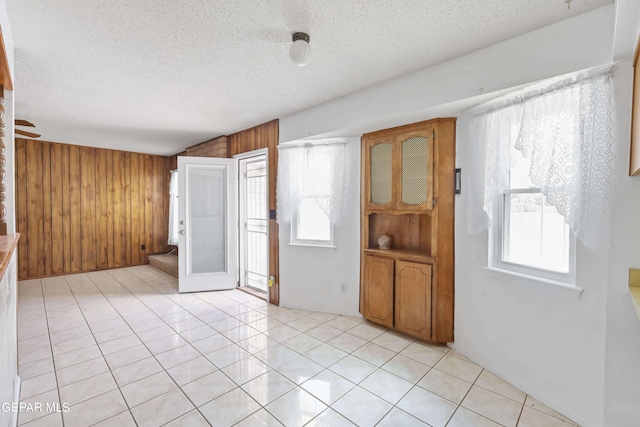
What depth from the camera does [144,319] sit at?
332 centimetres

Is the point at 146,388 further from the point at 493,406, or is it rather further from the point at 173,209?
the point at 173,209

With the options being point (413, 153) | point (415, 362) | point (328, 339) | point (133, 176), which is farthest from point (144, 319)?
point (133, 176)

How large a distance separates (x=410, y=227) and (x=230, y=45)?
2.33 metres

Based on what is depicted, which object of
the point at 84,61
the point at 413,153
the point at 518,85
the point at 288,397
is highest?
the point at 84,61

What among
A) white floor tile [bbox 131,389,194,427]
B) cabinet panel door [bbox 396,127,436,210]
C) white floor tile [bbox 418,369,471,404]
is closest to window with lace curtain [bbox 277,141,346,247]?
cabinet panel door [bbox 396,127,436,210]

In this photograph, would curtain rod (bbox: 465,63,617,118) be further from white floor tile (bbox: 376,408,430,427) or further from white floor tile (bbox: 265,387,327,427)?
white floor tile (bbox: 265,387,327,427)

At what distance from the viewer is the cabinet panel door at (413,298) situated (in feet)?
8.83

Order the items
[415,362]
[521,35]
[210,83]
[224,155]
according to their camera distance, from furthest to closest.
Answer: [224,155], [210,83], [415,362], [521,35]

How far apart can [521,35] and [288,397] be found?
2.91 m

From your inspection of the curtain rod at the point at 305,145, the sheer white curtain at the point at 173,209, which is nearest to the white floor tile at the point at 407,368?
the curtain rod at the point at 305,145

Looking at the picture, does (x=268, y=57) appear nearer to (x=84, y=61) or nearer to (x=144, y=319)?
(x=84, y=61)

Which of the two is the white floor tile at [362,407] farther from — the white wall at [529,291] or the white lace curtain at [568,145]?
the white lace curtain at [568,145]

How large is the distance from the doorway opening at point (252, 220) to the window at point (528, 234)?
320 cm

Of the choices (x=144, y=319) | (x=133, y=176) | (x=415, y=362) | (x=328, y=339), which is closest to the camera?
(x=415, y=362)
